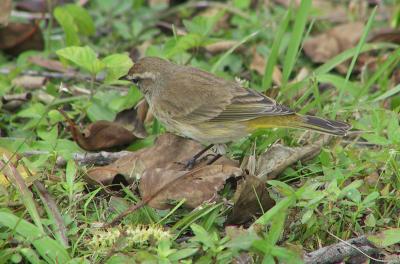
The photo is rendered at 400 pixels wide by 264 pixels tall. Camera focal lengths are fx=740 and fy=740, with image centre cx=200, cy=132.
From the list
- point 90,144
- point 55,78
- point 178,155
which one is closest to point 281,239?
point 178,155

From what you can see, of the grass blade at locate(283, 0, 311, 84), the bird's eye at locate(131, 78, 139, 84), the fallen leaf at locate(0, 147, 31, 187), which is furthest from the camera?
the grass blade at locate(283, 0, 311, 84)

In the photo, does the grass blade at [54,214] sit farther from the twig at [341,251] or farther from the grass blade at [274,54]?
the grass blade at [274,54]

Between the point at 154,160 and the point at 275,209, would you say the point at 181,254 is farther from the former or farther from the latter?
the point at 154,160

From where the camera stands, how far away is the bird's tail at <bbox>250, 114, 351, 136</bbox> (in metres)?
5.16

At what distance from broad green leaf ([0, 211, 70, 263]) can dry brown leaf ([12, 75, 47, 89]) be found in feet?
9.15

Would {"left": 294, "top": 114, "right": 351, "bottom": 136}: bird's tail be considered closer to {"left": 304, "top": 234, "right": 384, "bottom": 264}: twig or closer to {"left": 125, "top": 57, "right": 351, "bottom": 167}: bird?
{"left": 125, "top": 57, "right": 351, "bottom": 167}: bird

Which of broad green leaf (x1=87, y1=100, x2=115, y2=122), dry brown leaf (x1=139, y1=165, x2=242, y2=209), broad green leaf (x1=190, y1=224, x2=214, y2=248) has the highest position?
broad green leaf (x1=190, y1=224, x2=214, y2=248)

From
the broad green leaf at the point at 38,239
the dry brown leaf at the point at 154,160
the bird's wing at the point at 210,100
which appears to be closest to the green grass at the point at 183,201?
the broad green leaf at the point at 38,239

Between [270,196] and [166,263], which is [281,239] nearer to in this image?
[270,196]

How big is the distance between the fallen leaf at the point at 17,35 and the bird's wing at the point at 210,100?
82.6 inches

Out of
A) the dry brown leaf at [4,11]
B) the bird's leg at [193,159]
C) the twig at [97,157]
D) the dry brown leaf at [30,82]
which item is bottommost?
the dry brown leaf at [30,82]

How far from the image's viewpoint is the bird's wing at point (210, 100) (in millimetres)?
5578

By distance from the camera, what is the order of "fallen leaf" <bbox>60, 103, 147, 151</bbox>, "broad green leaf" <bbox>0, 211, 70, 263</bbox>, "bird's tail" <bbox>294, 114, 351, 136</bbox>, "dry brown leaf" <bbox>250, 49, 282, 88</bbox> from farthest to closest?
"dry brown leaf" <bbox>250, 49, 282, 88</bbox>
"fallen leaf" <bbox>60, 103, 147, 151</bbox>
"bird's tail" <bbox>294, 114, 351, 136</bbox>
"broad green leaf" <bbox>0, 211, 70, 263</bbox>

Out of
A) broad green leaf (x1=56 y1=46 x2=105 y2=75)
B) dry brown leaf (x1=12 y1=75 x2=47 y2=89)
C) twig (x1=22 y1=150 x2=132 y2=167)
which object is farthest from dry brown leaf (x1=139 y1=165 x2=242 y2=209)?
dry brown leaf (x1=12 y1=75 x2=47 y2=89)
